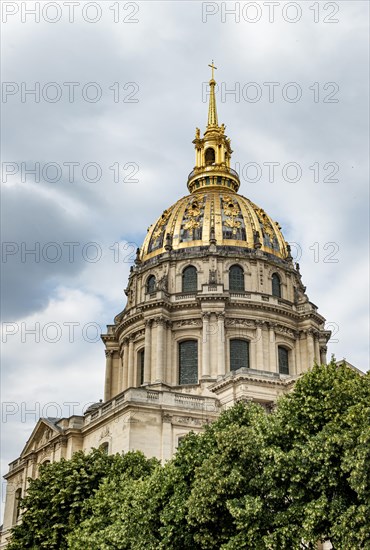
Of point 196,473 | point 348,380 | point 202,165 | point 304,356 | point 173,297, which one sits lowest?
point 196,473

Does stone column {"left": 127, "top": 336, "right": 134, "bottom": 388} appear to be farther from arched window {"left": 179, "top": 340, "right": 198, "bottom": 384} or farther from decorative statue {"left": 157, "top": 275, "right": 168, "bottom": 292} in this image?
decorative statue {"left": 157, "top": 275, "right": 168, "bottom": 292}

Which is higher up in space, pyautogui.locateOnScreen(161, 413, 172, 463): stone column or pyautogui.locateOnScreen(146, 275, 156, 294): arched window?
pyautogui.locateOnScreen(146, 275, 156, 294): arched window

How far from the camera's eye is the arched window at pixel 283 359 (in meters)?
66.3

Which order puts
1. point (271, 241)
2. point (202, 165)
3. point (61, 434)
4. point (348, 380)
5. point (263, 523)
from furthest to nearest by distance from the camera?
point (202, 165) < point (271, 241) < point (61, 434) < point (348, 380) < point (263, 523)

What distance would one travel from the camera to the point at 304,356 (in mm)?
67750

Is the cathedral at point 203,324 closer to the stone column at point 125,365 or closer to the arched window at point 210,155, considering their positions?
the stone column at point 125,365

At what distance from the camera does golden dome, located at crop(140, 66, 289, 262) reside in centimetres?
7081

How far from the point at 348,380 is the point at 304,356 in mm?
40261

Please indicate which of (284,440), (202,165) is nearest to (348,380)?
(284,440)

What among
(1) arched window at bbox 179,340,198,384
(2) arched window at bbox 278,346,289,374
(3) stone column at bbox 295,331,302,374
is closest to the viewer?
(1) arched window at bbox 179,340,198,384

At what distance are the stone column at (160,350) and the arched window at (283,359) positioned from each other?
33.0 feet

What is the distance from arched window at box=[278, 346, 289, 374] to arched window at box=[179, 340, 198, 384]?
726 cm

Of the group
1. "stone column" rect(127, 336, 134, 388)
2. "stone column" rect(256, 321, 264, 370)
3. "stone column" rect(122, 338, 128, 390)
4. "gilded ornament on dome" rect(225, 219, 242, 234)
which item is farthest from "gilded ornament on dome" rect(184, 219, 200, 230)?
"stone column" rect(122, 338, 128, 390)

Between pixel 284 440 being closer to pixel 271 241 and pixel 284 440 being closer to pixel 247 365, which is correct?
pixel 247 365
